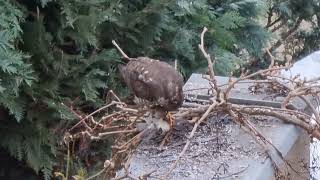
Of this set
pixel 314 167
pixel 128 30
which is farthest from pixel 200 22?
pixel 314 167

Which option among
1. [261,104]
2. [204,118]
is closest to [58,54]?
[261,104]

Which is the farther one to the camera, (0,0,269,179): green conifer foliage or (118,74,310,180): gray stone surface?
(0,0,269,179): green conifer foliage

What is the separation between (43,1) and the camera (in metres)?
2.71

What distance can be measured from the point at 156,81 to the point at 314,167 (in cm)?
61

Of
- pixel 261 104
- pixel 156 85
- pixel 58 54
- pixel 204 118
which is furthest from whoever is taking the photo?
pixel 58 54

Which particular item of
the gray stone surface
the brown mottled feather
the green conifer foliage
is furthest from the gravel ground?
the green conifer foliage

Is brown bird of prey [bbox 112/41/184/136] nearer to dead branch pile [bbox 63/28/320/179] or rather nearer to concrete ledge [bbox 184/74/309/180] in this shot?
dead branch pile [bbox 63/28/320/179]

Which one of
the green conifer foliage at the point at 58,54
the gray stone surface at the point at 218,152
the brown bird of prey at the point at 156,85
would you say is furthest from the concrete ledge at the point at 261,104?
the green conifer foliage at the point at 58,54

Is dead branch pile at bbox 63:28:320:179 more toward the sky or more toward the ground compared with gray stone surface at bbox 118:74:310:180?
more toward the sky

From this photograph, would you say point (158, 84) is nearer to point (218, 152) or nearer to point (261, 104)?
point (218, 152)

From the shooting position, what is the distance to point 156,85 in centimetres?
146

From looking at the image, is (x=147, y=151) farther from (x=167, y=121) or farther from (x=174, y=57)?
(x=174, y=57)

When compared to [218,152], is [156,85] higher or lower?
higher

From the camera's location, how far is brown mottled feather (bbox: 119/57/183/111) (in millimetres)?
1467
